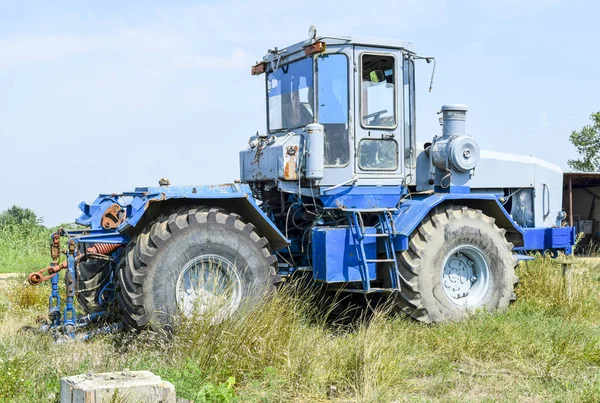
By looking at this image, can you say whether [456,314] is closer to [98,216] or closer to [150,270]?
[150,270]

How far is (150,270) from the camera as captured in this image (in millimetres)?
6965

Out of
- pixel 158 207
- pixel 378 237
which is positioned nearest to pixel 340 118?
pixel 378 237

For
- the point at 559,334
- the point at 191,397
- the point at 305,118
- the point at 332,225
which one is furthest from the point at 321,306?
the point at 191,397

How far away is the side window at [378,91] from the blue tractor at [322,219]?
0.05 ft

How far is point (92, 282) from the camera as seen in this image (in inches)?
323

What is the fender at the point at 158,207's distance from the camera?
7.30m

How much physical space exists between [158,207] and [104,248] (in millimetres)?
686

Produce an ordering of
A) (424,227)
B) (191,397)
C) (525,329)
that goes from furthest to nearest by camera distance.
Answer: (424,227), (525,329), (191,397)

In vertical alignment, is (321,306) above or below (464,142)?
below

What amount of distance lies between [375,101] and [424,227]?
156 centimetres

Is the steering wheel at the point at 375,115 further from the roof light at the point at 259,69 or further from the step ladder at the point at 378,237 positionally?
the roof light at the point at 259,69

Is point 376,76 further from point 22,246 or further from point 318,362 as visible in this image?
point 22,246

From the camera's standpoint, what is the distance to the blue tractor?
7.18 metres

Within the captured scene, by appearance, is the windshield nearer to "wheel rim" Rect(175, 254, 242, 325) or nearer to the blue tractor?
the blue tractor
